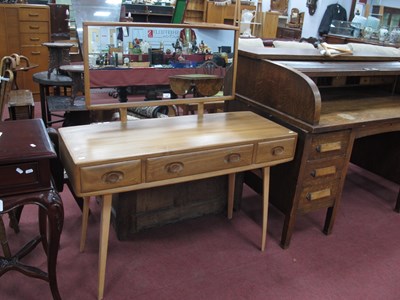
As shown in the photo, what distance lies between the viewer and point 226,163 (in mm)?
1666

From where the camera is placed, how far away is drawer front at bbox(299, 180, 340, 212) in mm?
2012

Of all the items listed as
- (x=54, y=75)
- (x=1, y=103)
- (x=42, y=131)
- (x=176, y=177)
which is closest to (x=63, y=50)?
(x=54, y=75)

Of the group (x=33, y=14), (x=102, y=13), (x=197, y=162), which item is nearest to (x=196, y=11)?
(x=102, y=13)

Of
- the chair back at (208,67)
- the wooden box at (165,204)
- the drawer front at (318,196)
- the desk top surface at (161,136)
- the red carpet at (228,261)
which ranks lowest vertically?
the red carpet at (228,261)

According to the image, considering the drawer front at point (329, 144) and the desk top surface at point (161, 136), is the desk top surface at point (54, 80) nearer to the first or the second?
the desk top surface at point (161, 136)

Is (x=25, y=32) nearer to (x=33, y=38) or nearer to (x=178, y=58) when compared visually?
(x=33, y=38)

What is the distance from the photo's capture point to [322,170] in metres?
1.98

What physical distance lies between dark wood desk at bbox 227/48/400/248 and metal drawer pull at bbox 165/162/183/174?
2.24 feet

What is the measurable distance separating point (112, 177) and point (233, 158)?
56cm

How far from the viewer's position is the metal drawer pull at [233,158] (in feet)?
5.44

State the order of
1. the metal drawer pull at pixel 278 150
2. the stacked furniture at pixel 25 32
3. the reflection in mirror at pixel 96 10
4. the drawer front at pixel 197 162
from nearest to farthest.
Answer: the drawer front at pixel 197 162 < the metal drawer pull at pixel 278 150 < the stacked furniture at pixel 25 32 < the reflection in mirror at pixel 96 10

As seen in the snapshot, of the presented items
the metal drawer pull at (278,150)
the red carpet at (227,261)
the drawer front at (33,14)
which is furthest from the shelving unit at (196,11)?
the metal drawer pull at (278,150)

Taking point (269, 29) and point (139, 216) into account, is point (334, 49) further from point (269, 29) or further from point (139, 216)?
point (269, 29)

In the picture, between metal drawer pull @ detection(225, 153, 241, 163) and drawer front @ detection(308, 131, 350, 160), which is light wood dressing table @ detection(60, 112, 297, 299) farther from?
drawer front @ detection(308, 131, 350, 160)
